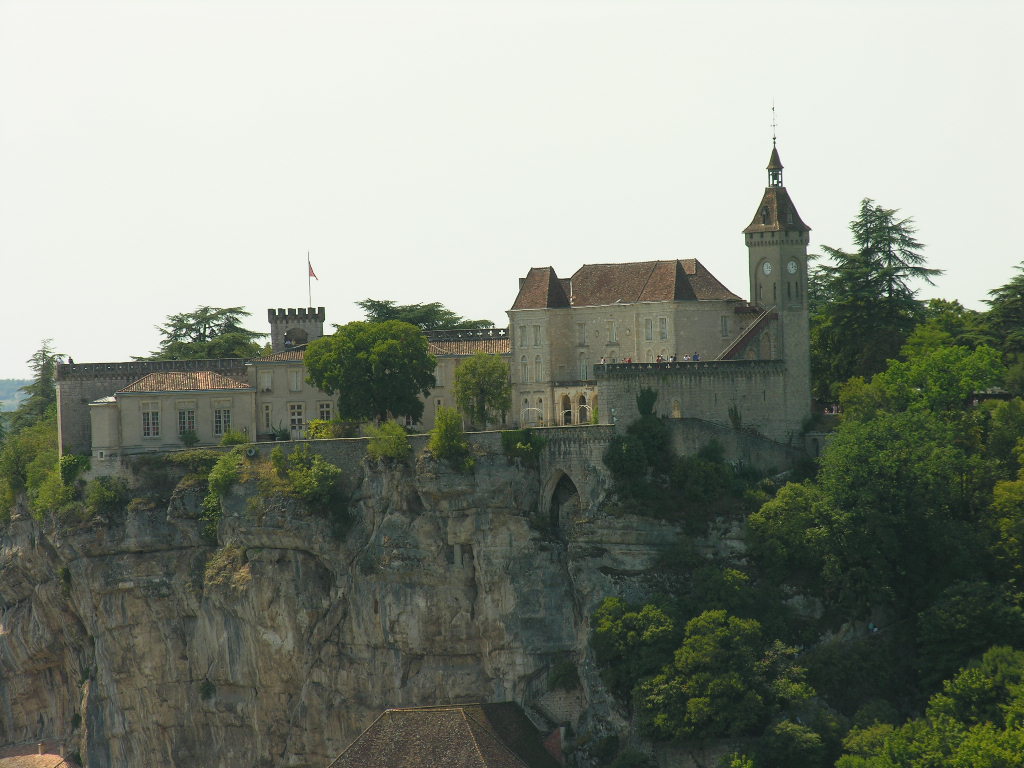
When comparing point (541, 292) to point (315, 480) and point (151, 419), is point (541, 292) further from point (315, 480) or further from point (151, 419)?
point (151, 419)

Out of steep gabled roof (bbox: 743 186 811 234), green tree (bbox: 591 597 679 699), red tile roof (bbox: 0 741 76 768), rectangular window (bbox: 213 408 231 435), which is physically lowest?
red tile roof (bbox: 0 741 76 768)

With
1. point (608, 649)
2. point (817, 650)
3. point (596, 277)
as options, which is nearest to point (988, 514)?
point (817, 650)

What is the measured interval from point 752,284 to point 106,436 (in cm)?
2998

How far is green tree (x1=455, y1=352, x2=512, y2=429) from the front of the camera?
83.2 meters

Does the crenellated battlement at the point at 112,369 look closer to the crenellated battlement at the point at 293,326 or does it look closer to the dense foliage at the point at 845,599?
the crenellated battlement at the point at 293,326

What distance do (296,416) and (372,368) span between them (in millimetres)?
6928

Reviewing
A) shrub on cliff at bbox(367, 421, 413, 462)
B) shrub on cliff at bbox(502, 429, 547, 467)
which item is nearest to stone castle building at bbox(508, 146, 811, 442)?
shrub on cliff at bbox(502, 429, 547, 467)

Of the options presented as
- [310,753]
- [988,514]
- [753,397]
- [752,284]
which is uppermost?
[752,284]

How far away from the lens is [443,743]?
69.8 m

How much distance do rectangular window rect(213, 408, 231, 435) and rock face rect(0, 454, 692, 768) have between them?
4022 millimetres

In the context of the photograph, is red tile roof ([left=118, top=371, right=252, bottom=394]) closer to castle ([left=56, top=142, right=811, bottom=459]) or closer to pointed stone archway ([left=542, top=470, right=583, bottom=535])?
castle ([left=56, top=142, right=811, bottom=459])

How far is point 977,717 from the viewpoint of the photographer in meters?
63.5

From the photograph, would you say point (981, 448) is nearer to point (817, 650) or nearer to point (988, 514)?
point (988, 514)

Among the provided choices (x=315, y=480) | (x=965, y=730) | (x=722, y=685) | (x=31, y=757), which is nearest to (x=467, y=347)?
(x=315, y=480)
